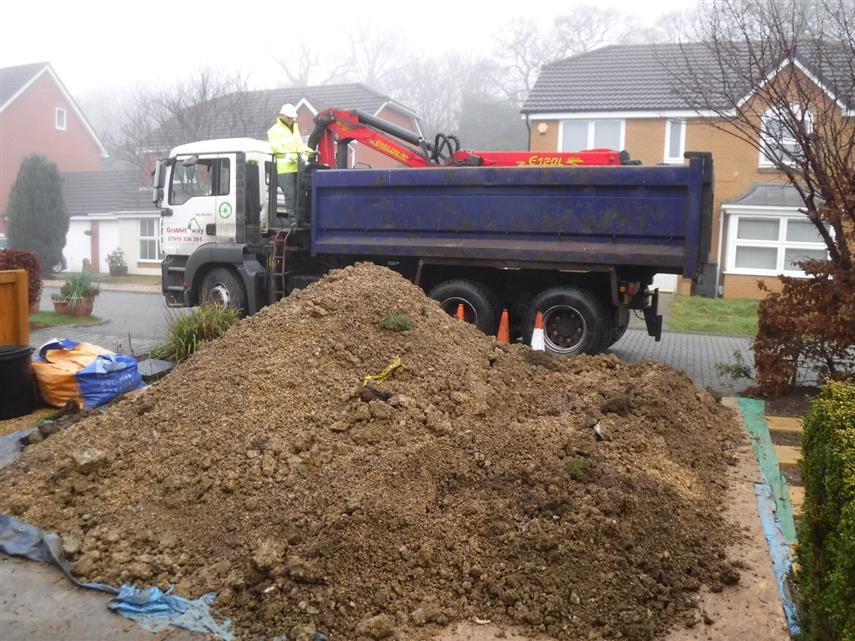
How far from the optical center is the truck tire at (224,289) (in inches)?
461

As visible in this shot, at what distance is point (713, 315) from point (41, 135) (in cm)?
3470

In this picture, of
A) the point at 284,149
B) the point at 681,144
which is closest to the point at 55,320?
the point at 284,149

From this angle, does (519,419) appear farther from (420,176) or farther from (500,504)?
(420,176)

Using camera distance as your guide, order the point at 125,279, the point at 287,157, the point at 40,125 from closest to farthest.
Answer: the point at 287,157 → the point at 125,279 → the point at 40,125

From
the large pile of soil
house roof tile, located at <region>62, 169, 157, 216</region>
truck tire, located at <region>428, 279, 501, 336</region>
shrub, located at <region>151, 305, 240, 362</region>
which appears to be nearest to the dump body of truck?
truck tire, located at <region>428, 279, 501, 336</region>

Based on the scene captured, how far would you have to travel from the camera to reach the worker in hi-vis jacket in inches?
457

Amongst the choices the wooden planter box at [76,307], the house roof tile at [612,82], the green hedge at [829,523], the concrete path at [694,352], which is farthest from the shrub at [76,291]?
the house roof tile at [612,82]

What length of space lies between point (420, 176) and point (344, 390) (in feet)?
17.9

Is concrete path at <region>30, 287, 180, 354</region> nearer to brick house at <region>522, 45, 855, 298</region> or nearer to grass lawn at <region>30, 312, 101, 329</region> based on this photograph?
grass lawn at <region>30, 312, 101, 329</region>

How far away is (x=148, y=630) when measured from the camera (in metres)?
3.54

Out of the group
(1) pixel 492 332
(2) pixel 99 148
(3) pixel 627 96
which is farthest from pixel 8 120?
(1) pixel 492 332

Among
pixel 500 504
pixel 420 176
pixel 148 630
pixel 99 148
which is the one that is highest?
pixel 99 148

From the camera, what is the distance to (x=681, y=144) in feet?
75.3

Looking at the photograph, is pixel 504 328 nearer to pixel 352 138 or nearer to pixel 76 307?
pixel 352 138
